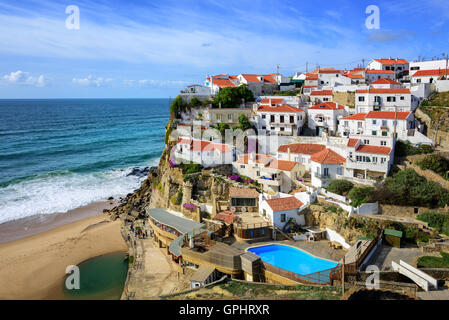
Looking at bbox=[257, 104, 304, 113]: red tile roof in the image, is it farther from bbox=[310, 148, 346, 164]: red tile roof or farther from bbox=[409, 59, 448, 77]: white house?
bbox=[409, 59, 448, 77]: white house

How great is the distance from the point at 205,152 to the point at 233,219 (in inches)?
469

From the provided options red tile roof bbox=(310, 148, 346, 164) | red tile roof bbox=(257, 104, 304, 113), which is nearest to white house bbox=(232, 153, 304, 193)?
red tile roof bbox=(310, 148, 346, 164)

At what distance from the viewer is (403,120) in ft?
118

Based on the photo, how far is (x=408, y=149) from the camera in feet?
109

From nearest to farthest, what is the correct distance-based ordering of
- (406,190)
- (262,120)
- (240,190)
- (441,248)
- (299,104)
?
(441,248) → (406,190) → (240,190) → (262,120) → (299,104)

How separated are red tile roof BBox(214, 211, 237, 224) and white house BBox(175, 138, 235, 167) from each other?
899 cm

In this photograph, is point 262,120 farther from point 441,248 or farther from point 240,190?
point 441,248

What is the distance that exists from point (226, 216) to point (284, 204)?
5.49 meters

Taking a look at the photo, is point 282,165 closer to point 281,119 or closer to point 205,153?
point 205,153

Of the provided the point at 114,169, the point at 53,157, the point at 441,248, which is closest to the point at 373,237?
the point at 441,248

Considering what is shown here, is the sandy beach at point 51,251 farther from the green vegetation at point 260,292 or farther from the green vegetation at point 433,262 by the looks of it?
the green vegetation at point 433,262

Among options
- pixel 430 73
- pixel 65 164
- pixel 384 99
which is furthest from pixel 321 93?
pixel 65 164

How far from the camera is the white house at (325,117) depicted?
43312mm

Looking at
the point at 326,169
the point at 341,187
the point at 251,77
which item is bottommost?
the point at 341,187
